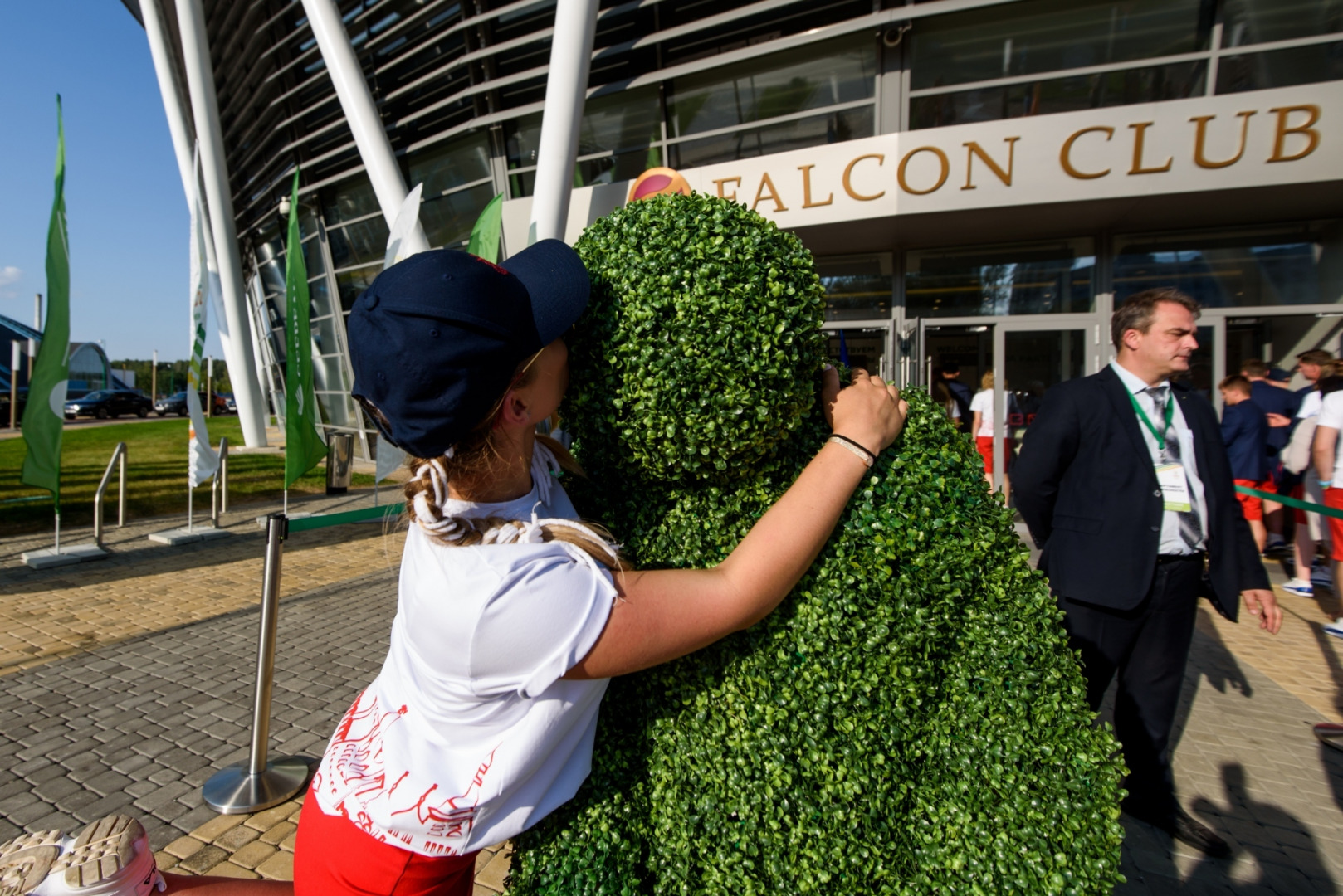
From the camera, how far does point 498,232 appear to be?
726cm

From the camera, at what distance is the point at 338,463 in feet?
14.6

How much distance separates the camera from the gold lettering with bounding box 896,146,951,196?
777 cm

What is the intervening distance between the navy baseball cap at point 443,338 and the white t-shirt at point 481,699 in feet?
0.58

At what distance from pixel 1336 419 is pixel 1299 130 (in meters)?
3.33

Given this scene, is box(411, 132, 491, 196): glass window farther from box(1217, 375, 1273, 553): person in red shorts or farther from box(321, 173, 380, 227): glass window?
box(1217, 375, 1273, 553): person in red shorts

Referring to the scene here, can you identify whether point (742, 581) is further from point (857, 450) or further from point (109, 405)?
point (109, 405)

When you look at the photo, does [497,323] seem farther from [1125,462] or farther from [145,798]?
[145,798]

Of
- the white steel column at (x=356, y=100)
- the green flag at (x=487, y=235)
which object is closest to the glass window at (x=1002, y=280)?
the green flag at (x=487, y=235)

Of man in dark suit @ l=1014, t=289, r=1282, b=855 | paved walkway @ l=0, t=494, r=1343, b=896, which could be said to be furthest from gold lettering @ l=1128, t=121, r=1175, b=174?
man in dark suit @ l=1014, t=289, r=1282, b=855

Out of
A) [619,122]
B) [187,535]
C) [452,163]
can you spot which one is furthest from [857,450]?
[452,163]

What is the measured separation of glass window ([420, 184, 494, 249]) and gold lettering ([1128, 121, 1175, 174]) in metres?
8.81

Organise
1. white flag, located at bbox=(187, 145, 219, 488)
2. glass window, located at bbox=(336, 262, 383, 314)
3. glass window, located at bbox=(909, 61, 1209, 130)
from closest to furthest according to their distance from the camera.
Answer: glass window, located at bbox=(909, 61, 1209, 130), white flag, located at bbox=(187, 145, 219, 488), glass window, located at bbox=(336, 262, 383, 314)

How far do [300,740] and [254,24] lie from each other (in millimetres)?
17502

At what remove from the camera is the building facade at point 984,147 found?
7293 millimetres
